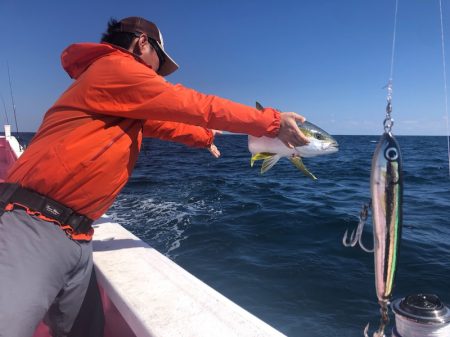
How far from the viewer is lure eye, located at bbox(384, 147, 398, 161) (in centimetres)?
162

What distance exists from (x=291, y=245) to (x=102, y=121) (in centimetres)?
582

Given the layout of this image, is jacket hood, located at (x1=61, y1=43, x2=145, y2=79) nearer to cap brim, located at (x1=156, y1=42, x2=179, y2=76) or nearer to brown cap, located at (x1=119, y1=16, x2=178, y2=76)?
brown cap, located at (x1=119, y1=16, x2=178, y2=76)

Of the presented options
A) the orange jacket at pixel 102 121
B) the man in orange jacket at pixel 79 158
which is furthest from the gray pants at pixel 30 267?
the orange jacket at pixel 102 121

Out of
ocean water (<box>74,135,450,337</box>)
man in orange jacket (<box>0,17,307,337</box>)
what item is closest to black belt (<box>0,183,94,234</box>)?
man in orange jacket (<box>0,17,307,337</box>)

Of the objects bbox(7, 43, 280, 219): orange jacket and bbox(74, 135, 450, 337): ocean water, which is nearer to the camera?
bbox(7, 43, 280, 219): orange jacket

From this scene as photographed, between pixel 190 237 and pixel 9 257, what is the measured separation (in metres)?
6.08

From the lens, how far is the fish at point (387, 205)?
64.2 inches

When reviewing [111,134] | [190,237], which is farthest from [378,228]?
[190,237]

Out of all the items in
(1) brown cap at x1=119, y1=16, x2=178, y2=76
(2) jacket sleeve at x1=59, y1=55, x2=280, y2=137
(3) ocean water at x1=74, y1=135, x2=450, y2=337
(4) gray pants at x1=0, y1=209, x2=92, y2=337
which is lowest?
(3) ocean water at x1=74, y1=135, x2=450, y2=337

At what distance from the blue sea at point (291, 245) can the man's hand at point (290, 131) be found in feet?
1.89

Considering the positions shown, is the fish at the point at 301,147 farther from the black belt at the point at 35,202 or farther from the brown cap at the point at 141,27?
the black belt at the point at 35,202

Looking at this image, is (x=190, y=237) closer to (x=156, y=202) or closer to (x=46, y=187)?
(x=156, y=202)

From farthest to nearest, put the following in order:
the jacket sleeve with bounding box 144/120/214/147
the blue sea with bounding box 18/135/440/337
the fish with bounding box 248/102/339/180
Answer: the blue sea with bounding box 18/135/440/337
the jacket sleeve with bounding box 144/120/214/147
the fish with bounding box 248/102/339/180

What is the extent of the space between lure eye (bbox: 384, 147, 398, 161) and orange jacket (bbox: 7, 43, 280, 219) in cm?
79
